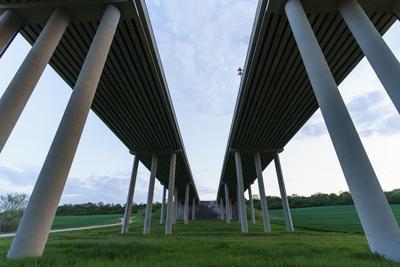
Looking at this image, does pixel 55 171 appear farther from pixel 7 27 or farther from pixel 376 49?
pixel 376 49

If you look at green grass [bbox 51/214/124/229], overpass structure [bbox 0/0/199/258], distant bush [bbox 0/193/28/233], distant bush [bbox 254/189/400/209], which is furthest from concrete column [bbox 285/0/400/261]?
distant bush [bbox 254/189/400/209]

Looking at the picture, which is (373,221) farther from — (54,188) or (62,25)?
(62,25)

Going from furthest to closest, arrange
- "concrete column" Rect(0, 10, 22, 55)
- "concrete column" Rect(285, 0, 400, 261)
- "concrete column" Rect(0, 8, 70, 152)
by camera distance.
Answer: "concrete column" Rect(0, 10, 22, 55) → "concrete column" Rect(0, 8, 70, 152) → "concrete column" Rect(285, 0, 400, 261)

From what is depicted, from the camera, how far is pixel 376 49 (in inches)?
254

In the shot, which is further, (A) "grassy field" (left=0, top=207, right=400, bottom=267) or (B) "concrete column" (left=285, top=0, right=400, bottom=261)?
(B) "concrete column" (left=285, top=0, right=400, bottom=261)

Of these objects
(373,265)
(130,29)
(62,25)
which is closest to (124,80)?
(130,29)

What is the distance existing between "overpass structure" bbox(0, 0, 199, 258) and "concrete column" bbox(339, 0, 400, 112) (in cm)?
724

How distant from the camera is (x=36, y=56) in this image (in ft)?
23.1

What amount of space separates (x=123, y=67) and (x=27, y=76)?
537 cm

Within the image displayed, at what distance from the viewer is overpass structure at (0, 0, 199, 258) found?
489cm

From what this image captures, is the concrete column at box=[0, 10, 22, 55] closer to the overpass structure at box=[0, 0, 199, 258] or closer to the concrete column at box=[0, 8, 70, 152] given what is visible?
the overpass structure at box=[0, 0, 199, 258]

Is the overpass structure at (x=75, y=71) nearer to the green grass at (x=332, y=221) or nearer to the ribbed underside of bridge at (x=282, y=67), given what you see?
the ribbed underside of bridge at (x=282, y=67)

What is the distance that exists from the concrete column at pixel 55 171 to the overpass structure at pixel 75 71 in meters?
0.02

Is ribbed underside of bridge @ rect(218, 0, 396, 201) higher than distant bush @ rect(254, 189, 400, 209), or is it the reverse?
distant bush @ rect(254, 189, 400, 209)
